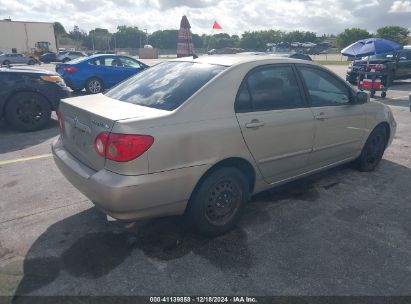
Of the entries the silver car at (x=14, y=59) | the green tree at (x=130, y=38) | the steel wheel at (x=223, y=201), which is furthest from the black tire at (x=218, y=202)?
the green tree at (x=130, y=38)

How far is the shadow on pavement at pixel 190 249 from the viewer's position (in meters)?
2.66

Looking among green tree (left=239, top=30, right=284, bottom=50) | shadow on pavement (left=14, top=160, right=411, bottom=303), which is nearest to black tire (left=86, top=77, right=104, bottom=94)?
shadow on pavement (left=14, top=160, right=411, bottom=303)

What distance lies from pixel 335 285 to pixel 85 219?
2.43 m

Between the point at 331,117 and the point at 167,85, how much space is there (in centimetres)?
197

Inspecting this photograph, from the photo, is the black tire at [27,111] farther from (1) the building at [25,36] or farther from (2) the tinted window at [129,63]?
(1) the building at [25,36]

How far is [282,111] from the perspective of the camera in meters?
3.46

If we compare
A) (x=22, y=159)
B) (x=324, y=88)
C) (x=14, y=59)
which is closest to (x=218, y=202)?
(x=324, y=88)

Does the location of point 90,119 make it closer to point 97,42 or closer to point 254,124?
point 254,124

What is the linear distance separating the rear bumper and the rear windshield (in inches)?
23.5

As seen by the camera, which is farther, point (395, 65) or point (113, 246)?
point (395, 65)

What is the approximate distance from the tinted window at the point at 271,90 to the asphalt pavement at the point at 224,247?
1.17 metres

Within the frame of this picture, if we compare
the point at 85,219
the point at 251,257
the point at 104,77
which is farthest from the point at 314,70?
the point at 104,77

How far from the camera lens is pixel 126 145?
2.53 meters

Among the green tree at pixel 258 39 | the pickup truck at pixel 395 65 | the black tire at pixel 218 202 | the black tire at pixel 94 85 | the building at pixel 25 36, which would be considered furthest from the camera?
the green tree at pixel 258 39
